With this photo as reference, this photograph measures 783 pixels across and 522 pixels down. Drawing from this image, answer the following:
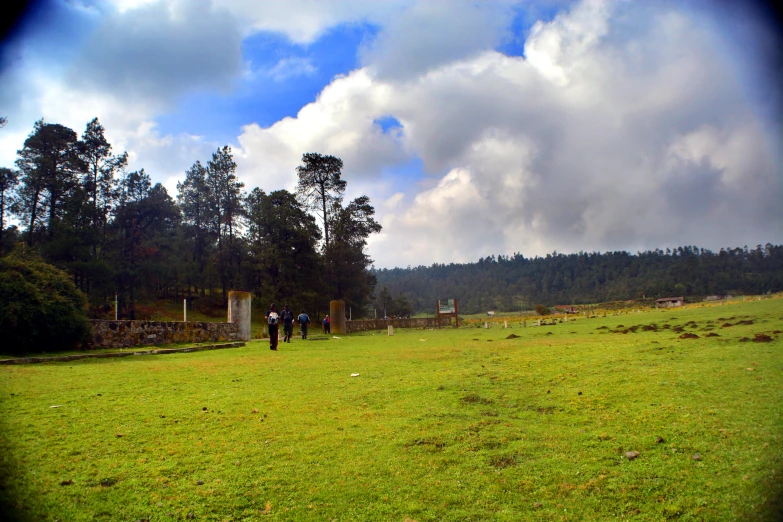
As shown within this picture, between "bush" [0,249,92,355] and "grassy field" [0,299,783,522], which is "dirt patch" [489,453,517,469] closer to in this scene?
"grassy field" [0,299,783,522]

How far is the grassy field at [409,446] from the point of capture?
329 cm

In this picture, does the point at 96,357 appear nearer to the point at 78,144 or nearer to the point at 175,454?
the point at 175,454

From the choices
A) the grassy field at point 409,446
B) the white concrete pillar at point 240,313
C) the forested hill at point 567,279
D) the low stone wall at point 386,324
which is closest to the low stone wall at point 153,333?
the white concrete pillar at point 240,313

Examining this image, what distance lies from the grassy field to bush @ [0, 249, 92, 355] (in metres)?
5.33

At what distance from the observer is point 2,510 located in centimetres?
297

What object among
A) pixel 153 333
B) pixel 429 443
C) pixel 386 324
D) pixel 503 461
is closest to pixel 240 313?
pixel 153 333

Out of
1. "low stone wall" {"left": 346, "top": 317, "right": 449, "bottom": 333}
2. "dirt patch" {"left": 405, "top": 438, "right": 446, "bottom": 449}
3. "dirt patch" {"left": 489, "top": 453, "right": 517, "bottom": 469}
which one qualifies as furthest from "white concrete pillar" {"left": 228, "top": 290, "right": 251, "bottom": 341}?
"dirt patch" {"left": 489, "top": 453, "right": 517, "bottom": 469}

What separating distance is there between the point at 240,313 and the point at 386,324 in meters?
17.7

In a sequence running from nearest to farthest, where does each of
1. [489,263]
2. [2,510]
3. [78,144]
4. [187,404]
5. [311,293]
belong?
[2,510]
[187,404]
[78,144]
[311,293]
[489,263]

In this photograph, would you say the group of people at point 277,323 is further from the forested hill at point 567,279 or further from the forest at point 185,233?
the forested hill at point 567,279

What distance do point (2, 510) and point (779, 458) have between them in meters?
5.33

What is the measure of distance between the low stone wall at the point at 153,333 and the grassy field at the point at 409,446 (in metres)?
7.58

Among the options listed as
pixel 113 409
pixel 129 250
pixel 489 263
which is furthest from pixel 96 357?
pixel 489 263

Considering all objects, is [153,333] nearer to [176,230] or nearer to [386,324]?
[386,324]
